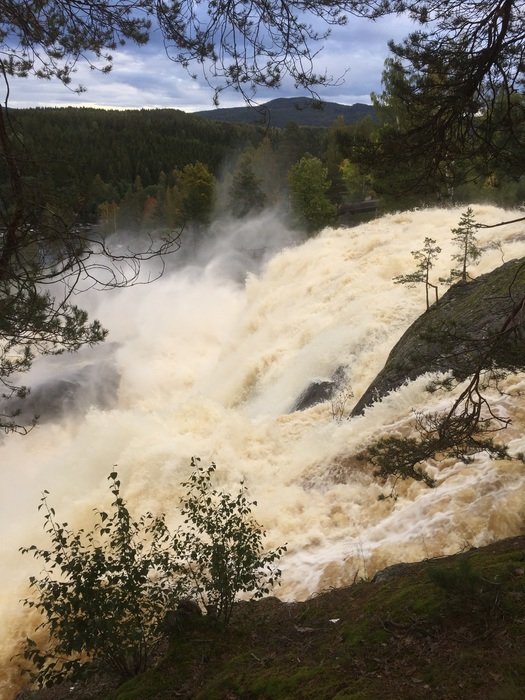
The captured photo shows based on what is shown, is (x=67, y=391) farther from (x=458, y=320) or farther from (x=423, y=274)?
(x=458, y=320)

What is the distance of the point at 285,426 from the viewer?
10961 mm

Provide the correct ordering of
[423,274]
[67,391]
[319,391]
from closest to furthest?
[319,391] → [423,274] → [67,391]

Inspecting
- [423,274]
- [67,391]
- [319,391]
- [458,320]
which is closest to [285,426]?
[319,391]

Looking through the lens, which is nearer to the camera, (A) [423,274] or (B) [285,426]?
(B) [285,426]

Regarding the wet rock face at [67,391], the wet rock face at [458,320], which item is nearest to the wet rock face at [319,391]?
the wet rock face at [458,320]

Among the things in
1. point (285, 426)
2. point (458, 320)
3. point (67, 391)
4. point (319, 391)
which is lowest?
point (67, 391)

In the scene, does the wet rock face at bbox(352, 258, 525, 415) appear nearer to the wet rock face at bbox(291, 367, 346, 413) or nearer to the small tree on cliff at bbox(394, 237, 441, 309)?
the small tree on cliff at bbox(394, 237, 441, 309)

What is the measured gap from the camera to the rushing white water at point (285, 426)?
6.88m

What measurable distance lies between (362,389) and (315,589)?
5.36 m

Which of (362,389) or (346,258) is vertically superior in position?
(346,258)

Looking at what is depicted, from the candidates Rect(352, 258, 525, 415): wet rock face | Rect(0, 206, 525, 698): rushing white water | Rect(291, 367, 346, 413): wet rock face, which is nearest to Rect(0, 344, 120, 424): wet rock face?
Rect(0, 206, 525, 698): rushing white water

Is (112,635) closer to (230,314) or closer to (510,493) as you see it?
(510,493)

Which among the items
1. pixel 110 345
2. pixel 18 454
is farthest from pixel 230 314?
pixel 18 454

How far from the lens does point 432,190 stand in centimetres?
490
